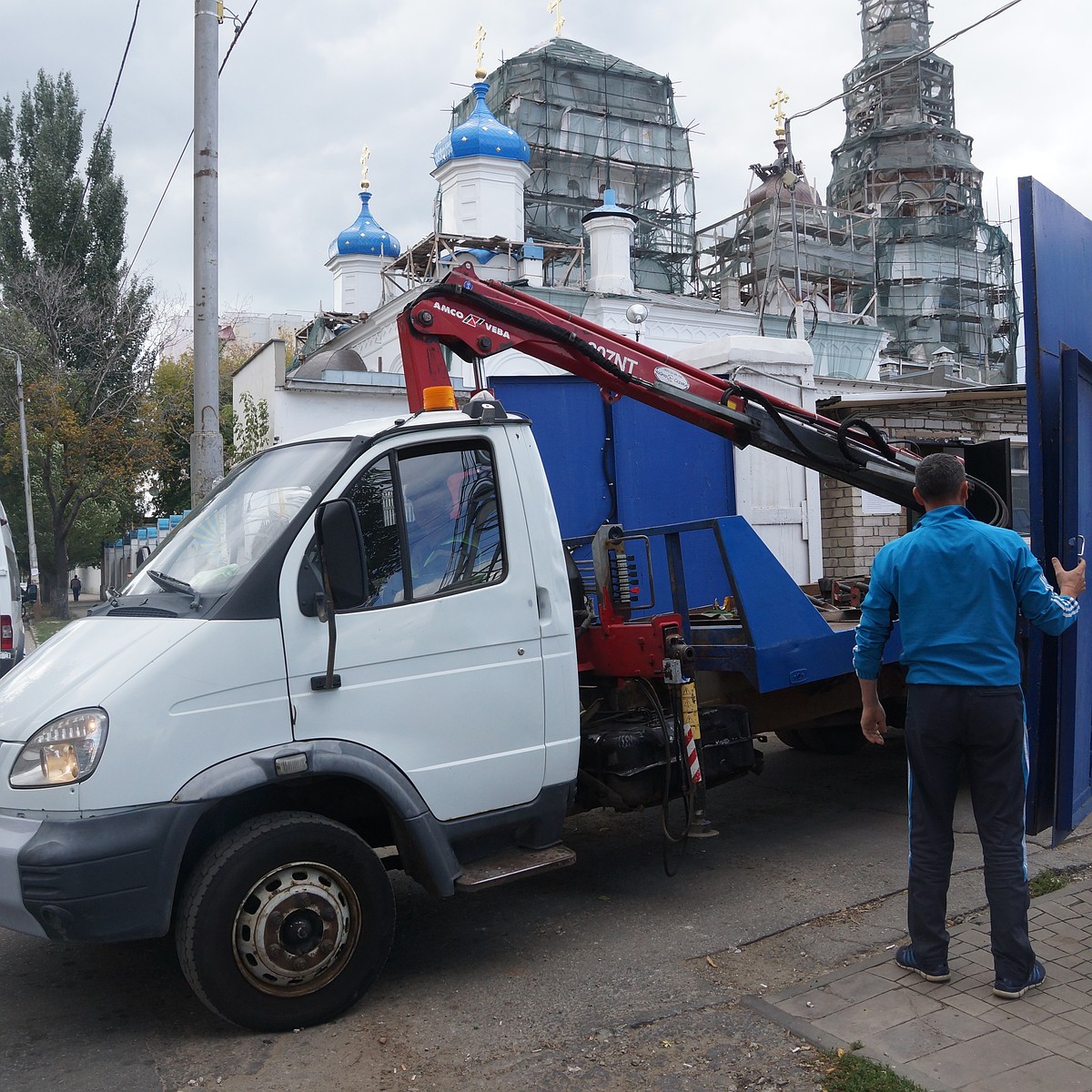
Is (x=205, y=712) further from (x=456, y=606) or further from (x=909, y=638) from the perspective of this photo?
(x=909, y=638)

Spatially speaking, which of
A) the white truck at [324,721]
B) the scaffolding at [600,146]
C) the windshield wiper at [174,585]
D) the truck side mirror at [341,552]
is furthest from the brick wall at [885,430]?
the scaffolding at [600,146]

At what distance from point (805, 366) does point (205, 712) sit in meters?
9.90

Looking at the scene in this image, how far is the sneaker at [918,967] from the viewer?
14.0 ft

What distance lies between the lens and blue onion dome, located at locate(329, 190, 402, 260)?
1489 inches

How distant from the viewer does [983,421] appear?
13.3m

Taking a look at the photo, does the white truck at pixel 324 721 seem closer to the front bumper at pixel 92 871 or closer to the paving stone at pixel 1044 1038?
the front bumper at pixel 92 871

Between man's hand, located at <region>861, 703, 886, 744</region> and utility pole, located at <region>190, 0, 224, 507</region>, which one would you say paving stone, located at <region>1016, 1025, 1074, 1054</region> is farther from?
utility pole, located at <region>190, 0, 224, 507</region>

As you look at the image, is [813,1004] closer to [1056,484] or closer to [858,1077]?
[858,1077]

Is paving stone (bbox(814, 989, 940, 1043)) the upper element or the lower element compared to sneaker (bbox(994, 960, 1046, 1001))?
lower

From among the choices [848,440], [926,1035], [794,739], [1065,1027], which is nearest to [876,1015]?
[926,1035]

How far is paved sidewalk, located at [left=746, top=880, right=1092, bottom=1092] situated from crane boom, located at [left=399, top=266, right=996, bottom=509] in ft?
9.65

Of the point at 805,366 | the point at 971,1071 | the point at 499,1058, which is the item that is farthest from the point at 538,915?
the point at 805,366

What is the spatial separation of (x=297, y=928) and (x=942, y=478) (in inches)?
118

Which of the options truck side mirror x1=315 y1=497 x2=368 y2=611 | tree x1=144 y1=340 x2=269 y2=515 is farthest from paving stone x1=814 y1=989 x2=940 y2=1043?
tree x1=144 y1=340 x2=269 y2=515
